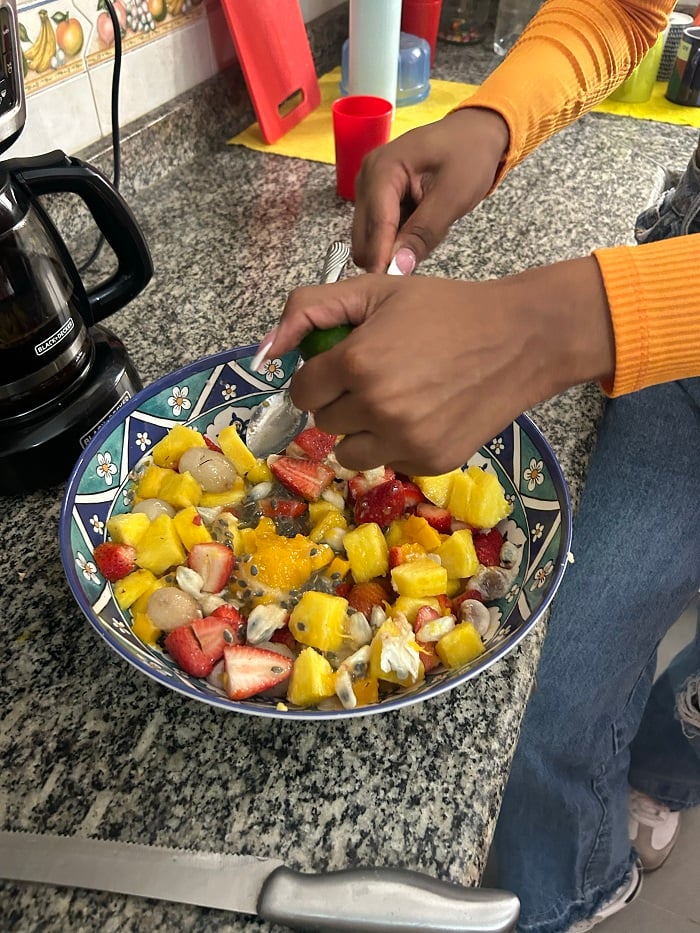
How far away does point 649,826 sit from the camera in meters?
1.33

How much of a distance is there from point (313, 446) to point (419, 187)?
31 centimetres

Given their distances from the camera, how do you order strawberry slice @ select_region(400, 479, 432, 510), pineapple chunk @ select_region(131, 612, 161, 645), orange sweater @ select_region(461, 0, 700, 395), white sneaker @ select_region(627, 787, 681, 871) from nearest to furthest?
pineapple chunk @ select_region(131, 612, 161, 645) → strawberry slice @ select_region(400, 479, 432, 510) → orange sweater @ select_region(461, 0, 700, 395) → white sneaker @ select_region(627, 787, 681, 871)

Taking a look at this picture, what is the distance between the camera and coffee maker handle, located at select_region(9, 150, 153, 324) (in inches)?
24.6

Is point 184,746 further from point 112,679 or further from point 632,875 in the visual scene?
point 632,875

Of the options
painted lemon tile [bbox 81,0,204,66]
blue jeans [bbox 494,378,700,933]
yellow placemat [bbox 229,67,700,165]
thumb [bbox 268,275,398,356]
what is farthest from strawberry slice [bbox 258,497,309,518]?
yellow placemat [bbox 229,67,700,165]

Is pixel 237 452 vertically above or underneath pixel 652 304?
underneath

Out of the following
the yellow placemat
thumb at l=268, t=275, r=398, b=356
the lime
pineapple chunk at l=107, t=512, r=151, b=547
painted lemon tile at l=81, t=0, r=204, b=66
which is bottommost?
pineapple chunk at l=107, t=512, r=151, b=547

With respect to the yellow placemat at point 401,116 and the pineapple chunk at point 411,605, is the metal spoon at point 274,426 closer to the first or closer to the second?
the pineapple chunk at point 411,605

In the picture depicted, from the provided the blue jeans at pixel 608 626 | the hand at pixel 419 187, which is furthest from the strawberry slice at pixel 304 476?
the blue jeans at pixel 608 626

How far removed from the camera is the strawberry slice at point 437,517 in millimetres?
654

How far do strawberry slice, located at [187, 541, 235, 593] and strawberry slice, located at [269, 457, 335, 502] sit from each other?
0.34 feet

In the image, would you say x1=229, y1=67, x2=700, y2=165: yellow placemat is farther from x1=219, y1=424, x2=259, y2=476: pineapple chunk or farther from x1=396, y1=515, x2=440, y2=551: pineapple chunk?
x1=396, y1=515, x2=440, y2=551: pineapple chunk

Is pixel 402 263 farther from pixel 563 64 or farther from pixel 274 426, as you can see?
pixel 563 64

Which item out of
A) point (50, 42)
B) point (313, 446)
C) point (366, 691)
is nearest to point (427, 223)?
point (313, 446)
